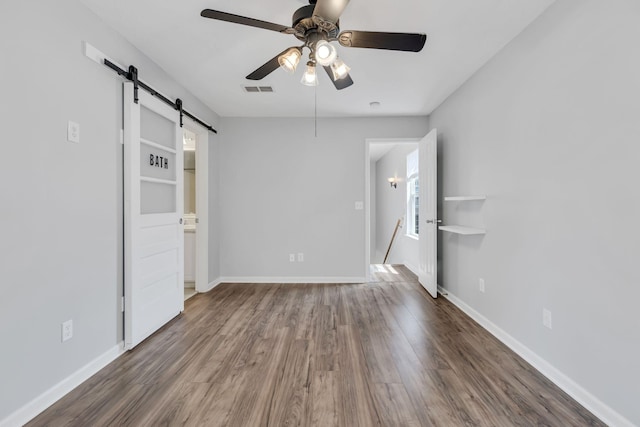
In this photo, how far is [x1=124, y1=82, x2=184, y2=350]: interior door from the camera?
89.3 inches

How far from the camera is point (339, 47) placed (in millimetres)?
2400

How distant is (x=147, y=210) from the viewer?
2.56 m

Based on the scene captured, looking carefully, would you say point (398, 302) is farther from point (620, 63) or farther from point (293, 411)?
point (620, 63)

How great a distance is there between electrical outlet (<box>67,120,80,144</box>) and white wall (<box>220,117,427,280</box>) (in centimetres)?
247

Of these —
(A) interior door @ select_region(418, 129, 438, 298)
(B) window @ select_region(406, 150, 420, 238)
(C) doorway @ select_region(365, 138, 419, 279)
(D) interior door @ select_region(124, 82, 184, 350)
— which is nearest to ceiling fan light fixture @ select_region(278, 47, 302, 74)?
(D) interior door @ select_region(124, 82, 184, 350)

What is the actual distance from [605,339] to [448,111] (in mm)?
2746

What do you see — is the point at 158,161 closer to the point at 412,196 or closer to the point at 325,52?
the point at 325,52

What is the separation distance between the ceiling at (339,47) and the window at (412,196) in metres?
1.80

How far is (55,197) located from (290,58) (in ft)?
5.43

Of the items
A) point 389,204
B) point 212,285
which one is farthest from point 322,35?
point 389,204

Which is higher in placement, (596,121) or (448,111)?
(448,111)

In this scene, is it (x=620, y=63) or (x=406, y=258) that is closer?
(x=620, y=63)

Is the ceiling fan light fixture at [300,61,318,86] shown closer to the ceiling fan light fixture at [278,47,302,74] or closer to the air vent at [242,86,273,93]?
the ceiling fan light fixture at [278,47,302,74]

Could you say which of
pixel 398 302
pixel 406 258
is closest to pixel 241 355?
pixel 398 302
